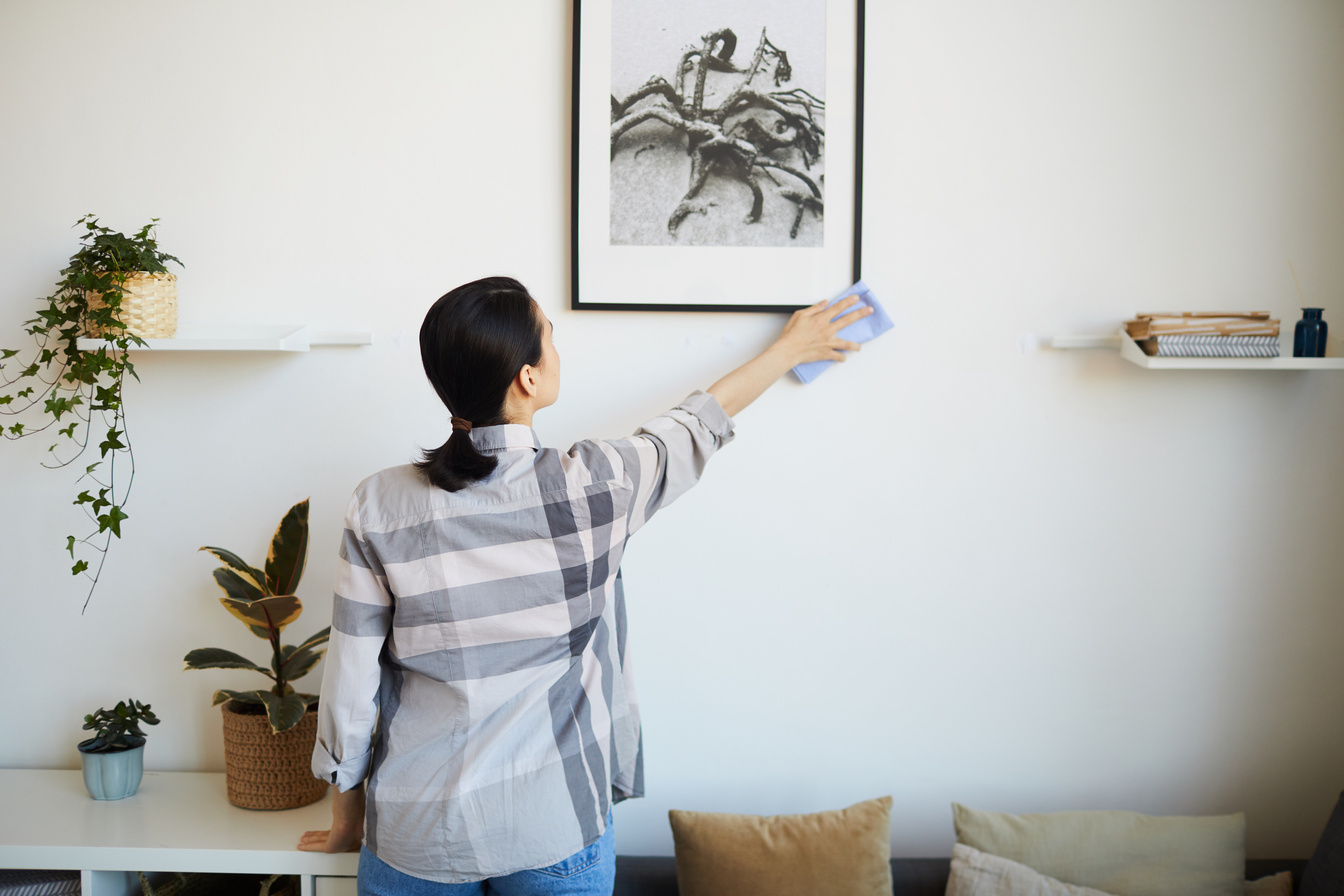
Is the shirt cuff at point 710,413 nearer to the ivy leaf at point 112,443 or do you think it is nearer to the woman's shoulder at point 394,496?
the woman's shoulder at point 394,496

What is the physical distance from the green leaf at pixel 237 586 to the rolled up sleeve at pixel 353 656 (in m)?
0.45

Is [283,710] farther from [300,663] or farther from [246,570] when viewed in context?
[246,570]

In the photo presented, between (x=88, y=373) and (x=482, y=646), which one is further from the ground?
(x=88, y=373)

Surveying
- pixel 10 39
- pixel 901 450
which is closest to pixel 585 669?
pixel 901 450

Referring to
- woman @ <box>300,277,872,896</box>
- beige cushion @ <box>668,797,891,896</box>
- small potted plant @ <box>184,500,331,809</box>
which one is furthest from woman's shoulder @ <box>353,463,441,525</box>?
beige cushion @ <box>668,797,891,896</box>

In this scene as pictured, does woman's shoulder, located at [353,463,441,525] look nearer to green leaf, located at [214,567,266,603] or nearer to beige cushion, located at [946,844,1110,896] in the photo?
green leaf, located at [214,567,266,603]

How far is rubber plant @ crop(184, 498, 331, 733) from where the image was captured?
164 centimetres

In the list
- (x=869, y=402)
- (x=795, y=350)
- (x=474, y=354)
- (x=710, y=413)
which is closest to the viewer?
(x=474, y=354)

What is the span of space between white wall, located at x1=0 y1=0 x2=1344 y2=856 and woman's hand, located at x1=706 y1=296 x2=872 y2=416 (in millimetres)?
91

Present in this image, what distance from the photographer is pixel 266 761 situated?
5.50 ft

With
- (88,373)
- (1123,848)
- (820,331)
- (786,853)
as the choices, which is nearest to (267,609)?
(88,373)

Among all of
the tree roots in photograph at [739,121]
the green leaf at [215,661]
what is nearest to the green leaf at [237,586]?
the green leaf at [215,661]

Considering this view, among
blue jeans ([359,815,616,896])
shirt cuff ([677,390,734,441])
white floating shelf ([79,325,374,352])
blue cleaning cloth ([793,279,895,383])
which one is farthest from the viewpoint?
blue cleaning cloth ([793,279,895,383])

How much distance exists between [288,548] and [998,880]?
152 cm
